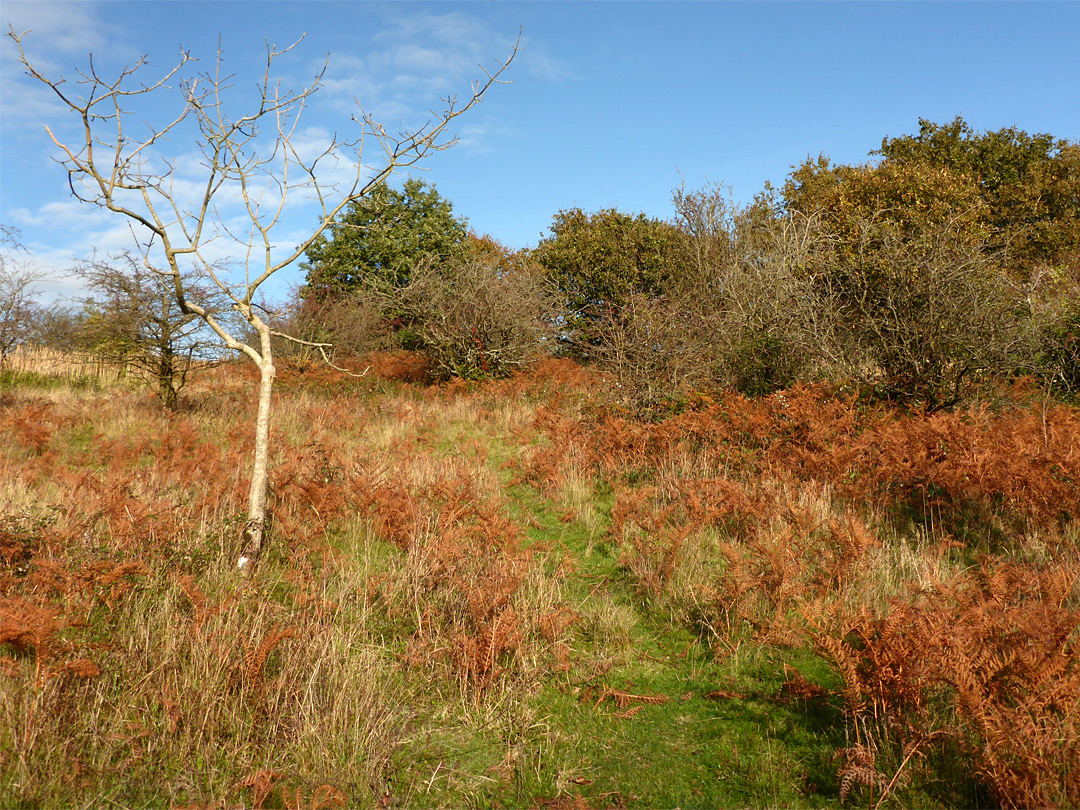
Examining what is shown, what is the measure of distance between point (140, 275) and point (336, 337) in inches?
276

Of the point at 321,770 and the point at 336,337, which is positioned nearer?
the point at 321,770

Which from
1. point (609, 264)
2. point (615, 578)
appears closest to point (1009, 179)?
point (609, 264)

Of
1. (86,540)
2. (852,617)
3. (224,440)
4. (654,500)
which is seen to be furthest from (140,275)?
(852,617)

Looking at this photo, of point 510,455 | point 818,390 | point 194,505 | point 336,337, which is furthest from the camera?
point 336,337

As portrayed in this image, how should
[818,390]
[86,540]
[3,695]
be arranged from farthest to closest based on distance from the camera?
1. [818,390]
2. [86,540]
3. [3,695]

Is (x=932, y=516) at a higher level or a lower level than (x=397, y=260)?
lower

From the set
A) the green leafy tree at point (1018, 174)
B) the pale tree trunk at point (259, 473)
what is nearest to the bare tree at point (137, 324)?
the pale tree trunk at point (259, 473)

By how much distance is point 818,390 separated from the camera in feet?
27.6

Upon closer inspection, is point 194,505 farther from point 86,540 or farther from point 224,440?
point 224,440

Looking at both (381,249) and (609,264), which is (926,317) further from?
(381,249)

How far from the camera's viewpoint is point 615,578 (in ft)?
18.6

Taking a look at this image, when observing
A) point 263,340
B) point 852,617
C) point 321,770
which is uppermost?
point 263,340

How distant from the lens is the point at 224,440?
1021 cm

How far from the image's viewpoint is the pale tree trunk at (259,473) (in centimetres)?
484
